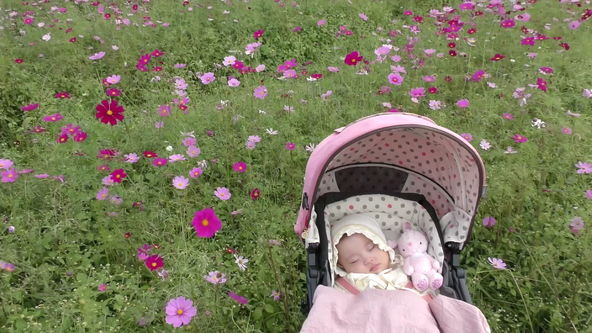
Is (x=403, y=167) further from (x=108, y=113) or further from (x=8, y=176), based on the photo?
(x=8, y=176)

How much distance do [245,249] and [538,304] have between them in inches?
56.1

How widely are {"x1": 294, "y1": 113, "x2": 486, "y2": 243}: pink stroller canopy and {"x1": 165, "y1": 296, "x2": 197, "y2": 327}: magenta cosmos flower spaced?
592mm

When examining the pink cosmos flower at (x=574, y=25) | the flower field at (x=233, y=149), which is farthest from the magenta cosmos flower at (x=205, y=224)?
the pink cosmos flower at (x=574, y=25)

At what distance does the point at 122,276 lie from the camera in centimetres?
217

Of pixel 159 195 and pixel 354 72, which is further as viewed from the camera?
pixel 354 72

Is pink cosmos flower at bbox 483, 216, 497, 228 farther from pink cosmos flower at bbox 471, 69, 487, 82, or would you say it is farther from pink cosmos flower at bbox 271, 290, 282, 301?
pink cosmos flower at bbox 471, 69, 487, 82

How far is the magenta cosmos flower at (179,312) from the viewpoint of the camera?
1.52 meters

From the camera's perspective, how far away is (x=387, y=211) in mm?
2311

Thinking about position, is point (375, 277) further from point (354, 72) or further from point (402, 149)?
point (354, 72)

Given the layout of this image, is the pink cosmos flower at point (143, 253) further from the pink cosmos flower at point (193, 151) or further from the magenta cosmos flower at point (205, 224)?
the pink cosmos flower at point (193, 151)

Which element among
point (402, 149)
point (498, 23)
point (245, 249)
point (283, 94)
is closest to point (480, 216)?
point (402, 149)

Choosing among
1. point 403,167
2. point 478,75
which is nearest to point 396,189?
point 403,167

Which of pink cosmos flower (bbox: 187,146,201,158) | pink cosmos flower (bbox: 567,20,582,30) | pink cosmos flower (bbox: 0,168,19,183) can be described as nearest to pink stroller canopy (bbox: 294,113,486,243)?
pink cosmos flower (bbox: 187,146,201,158)

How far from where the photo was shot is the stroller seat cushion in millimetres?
2277
